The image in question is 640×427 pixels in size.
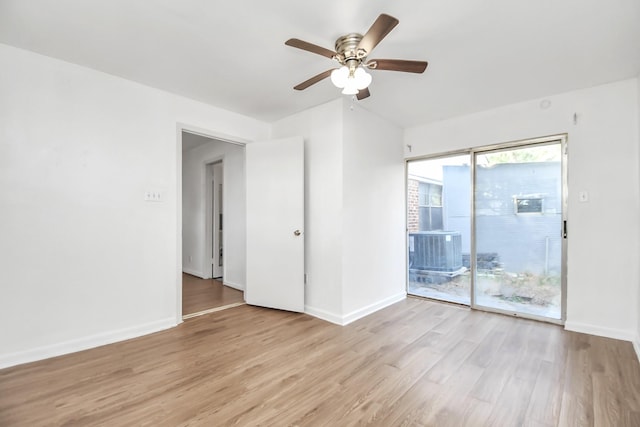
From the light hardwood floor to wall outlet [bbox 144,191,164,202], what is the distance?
1.36 meters

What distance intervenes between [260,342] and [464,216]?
298 centimetres

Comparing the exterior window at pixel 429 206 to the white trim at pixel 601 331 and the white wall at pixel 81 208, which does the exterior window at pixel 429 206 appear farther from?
the white wall at pixel 81 208

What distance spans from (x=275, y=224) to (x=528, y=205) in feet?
9.91

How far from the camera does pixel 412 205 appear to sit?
4285 mm

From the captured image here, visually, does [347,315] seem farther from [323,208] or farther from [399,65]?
[399,65]

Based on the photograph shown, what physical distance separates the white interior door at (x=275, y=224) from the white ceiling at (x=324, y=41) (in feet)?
2.65

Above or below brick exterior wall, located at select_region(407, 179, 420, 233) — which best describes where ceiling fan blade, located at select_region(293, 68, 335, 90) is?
above

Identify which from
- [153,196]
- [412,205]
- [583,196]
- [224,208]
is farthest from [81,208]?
[583,196]

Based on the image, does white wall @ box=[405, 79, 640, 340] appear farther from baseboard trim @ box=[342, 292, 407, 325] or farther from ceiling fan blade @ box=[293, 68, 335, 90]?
ceiling fan blade @ box=[293, 68, 335, 90]

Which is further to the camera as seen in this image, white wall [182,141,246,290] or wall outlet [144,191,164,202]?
white wall [182,141,246,290]

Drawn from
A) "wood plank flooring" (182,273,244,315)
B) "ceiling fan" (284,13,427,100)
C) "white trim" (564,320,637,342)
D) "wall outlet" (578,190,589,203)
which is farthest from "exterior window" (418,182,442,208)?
"wood plank flooring" (182,273,244,315)

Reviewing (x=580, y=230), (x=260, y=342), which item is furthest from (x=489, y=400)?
(x=580, y=230)

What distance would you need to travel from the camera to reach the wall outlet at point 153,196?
288 cm

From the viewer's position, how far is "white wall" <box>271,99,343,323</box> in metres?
3.16
